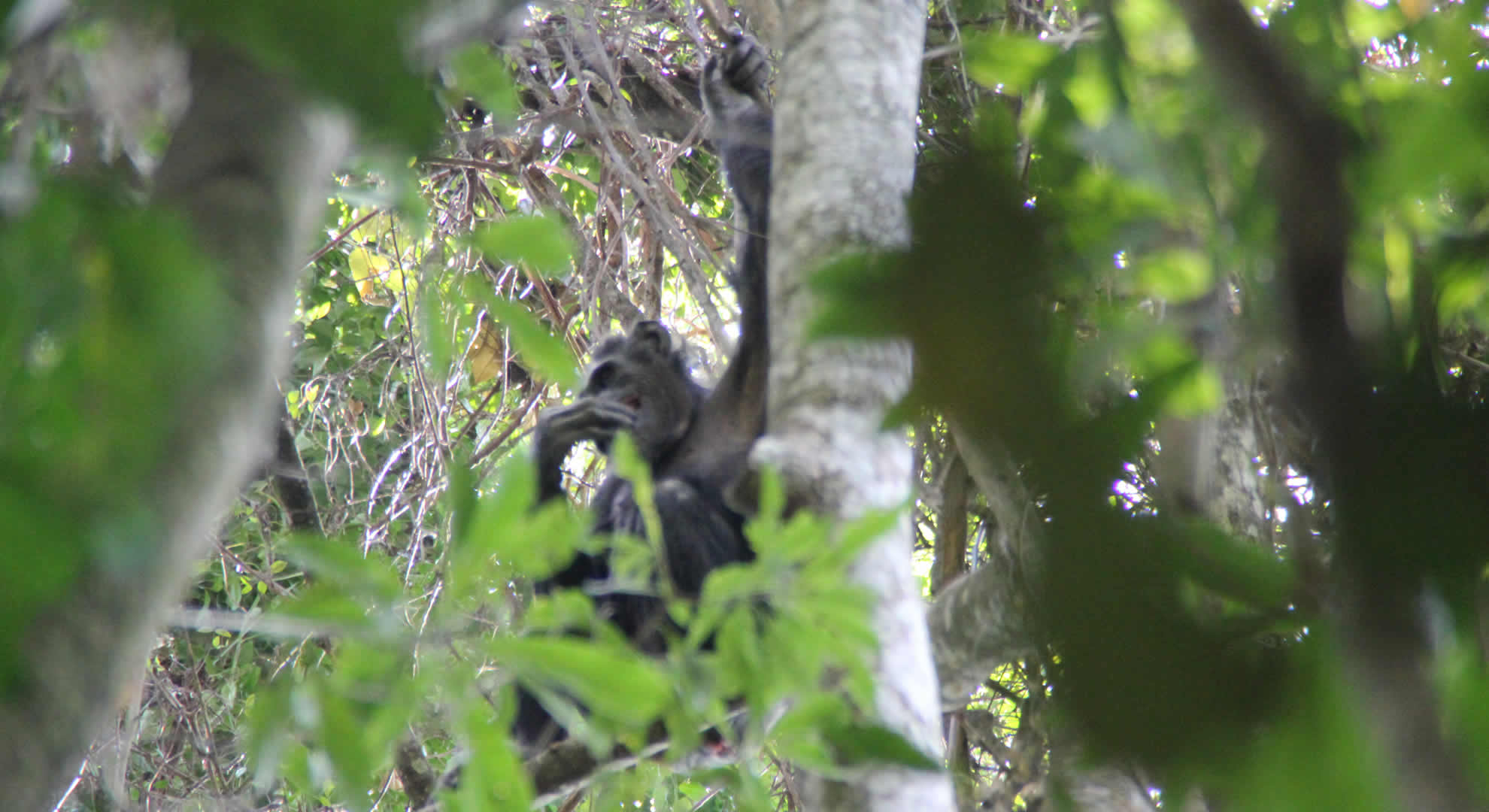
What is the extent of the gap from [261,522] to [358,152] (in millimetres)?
3922

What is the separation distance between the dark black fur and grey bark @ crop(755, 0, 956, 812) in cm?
83

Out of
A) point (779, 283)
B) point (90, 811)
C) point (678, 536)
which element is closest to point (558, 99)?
point (678, 536)

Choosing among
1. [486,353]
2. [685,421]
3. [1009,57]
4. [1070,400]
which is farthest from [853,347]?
[486,353]

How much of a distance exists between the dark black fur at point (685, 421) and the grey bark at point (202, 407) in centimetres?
233

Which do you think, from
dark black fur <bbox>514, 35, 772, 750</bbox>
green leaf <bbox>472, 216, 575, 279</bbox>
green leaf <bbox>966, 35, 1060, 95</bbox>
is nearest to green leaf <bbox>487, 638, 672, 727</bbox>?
green leaf <bbox>472, 216, 575, 279</bbox>

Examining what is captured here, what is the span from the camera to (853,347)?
156cm

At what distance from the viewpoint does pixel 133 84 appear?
2.81 ft

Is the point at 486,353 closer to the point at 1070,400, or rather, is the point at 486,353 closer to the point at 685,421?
the point at 685,421

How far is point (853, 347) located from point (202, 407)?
101cm

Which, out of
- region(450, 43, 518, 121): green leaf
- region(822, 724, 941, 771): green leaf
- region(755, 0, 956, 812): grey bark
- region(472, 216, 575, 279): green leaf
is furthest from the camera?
region(755, 0, 956, 812): grey bark

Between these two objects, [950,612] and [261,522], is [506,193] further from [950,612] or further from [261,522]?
[950,612]

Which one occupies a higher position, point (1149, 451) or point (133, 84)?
point (1149, 451)

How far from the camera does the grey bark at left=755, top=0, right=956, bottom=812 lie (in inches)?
61.6

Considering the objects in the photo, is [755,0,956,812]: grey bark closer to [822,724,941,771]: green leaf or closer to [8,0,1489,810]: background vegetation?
[8,0,1489,810]: background vegetation
